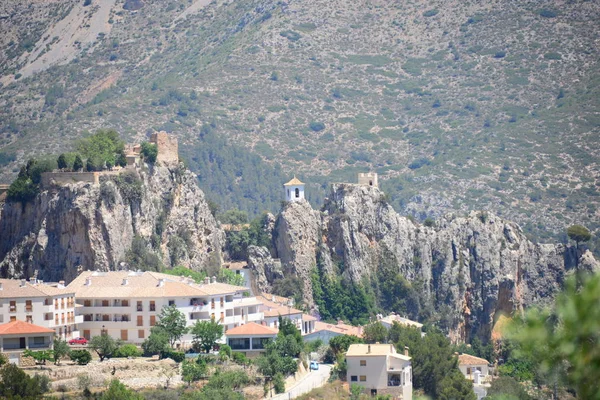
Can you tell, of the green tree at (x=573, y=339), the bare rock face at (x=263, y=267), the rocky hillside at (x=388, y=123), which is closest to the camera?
the green tree at (x=573, y=339)

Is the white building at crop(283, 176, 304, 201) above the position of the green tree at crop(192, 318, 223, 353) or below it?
above

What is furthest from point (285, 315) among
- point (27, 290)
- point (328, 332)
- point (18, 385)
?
point (18, 385)

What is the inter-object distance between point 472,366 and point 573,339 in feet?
238

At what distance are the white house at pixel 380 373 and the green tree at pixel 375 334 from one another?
7.56 meters

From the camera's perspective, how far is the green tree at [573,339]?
19422 millimetres

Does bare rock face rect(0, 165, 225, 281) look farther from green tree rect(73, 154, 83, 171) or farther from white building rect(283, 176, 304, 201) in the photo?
white building rect(283, 176, 304, 201)

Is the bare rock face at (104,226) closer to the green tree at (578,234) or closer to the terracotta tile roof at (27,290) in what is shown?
the terracotta tile roof at (27,290)

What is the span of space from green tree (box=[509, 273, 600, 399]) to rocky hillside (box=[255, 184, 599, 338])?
84.4m

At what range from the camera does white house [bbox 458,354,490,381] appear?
296 ft

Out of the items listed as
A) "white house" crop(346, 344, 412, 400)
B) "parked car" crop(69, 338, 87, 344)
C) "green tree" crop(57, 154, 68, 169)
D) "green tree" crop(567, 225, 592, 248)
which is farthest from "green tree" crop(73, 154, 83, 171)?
"green tree" crop(567, 225, 592, 248)

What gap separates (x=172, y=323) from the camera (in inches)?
2955

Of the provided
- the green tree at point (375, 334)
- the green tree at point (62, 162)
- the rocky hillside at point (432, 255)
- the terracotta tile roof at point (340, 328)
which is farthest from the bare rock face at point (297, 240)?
the green tree at point (375, 334)

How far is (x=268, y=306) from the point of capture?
292 ft

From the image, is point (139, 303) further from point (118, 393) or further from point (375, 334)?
point (118, 393)
